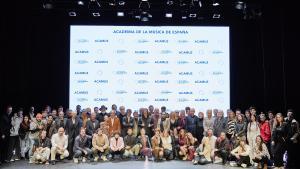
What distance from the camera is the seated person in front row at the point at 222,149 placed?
12680 millimetres

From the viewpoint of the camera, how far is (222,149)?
501 inches

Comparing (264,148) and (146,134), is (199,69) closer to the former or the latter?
(146,134)

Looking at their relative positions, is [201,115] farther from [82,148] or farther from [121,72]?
[82,148]

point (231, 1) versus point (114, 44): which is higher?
point (231, 1)

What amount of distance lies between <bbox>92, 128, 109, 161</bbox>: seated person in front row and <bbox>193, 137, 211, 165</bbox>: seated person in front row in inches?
96.7

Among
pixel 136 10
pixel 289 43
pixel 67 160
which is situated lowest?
pixel 67 160

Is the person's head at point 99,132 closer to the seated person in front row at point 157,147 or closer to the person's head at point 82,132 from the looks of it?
the person's head at point 82,132

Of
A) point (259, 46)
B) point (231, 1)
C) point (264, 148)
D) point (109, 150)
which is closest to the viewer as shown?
point (264, 148)

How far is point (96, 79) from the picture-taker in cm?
1518

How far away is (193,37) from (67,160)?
18.4 ft

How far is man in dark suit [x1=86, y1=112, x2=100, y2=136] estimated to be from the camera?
44.1ft

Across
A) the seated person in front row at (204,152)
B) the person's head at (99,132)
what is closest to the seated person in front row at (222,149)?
the seated person in front row at (204,152)

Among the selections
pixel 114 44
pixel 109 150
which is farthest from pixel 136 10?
pixel 109 150

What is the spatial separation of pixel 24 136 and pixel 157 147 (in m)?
3.81
